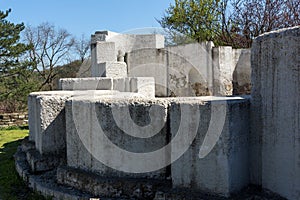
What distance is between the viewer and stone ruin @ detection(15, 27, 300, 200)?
8.11 feet

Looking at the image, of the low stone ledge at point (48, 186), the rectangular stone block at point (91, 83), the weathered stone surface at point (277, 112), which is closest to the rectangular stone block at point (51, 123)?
the low stone ledge at point (48, 186)

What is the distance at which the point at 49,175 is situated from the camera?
378 centimetres

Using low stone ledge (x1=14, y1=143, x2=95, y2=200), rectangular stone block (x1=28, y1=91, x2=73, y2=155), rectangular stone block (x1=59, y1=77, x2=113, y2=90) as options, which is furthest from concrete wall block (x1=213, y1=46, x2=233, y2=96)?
low stone ledge (x1=14, y1=143, x2=95, y2=200)

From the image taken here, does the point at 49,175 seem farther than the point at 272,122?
Yes

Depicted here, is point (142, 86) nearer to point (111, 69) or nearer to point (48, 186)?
point (111, 69)

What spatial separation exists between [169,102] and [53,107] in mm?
1714

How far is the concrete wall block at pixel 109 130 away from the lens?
120 inches

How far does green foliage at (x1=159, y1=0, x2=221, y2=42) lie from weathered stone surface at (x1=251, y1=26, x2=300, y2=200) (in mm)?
16483

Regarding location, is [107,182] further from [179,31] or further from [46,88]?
[179,31]

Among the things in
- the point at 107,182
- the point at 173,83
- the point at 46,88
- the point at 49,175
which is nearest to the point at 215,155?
the point at 107,182

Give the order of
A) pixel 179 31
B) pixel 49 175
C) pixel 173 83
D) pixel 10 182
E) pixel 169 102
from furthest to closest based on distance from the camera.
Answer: pixel 179 31
pixel 173 83
pixel 10 182
pixel 49 175
pixel 169 102

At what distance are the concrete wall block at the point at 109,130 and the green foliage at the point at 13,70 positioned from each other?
10.2m

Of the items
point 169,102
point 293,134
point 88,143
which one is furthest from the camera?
point 88,143

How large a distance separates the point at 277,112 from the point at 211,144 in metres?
0.58
